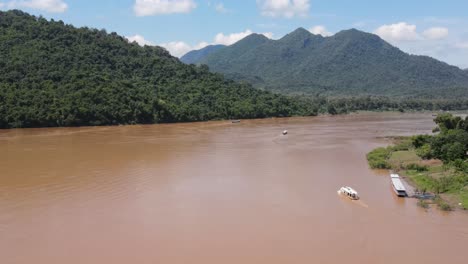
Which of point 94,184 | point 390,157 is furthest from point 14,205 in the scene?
point 390,157

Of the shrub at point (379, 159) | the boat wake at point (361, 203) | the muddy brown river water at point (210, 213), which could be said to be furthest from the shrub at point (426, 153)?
the boat wake at point (361, 203)

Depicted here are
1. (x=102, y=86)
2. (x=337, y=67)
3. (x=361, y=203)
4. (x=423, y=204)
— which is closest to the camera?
(x=423, y=204)

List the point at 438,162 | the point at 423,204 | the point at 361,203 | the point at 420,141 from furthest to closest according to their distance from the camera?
the point at 420,141 < the point at 438,162 < the point at 361,203 < the point at 423,204

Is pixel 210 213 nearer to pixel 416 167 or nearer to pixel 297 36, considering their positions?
pixel 416 167

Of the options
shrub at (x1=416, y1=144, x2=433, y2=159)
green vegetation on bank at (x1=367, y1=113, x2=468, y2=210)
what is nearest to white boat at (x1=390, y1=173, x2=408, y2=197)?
green vegetation on bank at (x1=367, y1=113, x2=468, y2=210)

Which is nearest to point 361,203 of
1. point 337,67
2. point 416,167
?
point 416,167

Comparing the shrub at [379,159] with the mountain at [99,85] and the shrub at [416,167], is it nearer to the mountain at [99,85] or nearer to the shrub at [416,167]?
the shrub at [416,167]

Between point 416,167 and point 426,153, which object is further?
point 426,153
